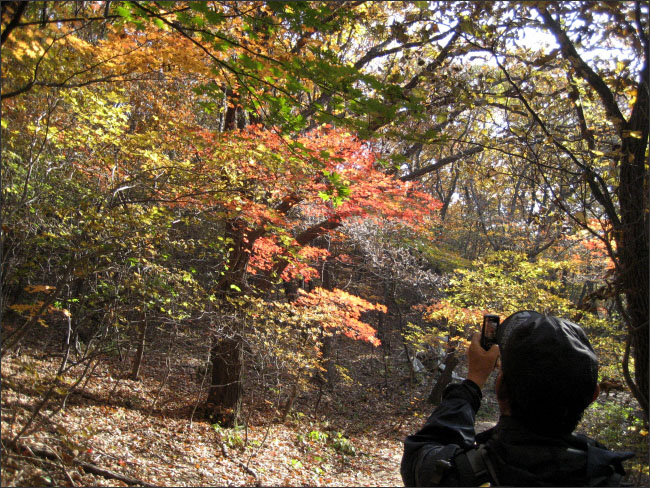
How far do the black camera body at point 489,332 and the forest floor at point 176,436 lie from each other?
7.34 ft

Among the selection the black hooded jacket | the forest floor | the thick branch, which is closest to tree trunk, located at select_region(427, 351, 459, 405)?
the forest floor

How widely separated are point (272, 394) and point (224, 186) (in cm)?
556

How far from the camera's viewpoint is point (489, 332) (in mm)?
1396

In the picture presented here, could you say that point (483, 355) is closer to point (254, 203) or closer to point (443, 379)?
point (254, 203)

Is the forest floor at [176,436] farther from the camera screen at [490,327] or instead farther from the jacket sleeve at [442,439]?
the camera screen at [490,327]

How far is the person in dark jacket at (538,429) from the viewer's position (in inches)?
39.3

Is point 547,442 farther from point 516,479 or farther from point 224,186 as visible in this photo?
point 224,186

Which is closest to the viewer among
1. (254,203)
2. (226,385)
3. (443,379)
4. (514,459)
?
(514,459)

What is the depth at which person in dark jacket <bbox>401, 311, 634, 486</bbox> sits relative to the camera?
100cm

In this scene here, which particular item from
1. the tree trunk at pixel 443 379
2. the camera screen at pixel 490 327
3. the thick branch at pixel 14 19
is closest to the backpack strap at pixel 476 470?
Answer: the camera screen at pixel 490 327

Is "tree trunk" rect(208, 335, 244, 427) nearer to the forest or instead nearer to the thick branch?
the forest

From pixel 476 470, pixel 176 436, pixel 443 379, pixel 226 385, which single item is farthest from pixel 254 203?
pixel 443 379

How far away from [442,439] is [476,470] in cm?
17

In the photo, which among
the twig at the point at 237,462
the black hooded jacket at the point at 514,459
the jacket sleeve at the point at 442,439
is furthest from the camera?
the twig at the point at 237,462
